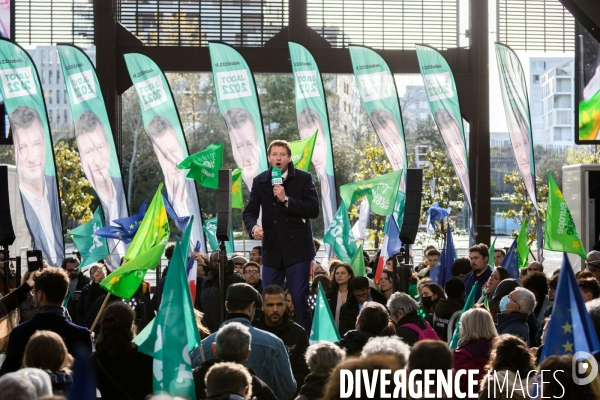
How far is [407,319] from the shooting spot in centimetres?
792

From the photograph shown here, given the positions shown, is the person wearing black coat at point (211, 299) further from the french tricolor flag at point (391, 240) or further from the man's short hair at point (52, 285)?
the french tricolor flag at point (391, 240)

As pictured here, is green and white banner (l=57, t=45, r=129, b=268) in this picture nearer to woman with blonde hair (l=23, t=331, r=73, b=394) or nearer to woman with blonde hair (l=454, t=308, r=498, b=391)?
woman with blonde hair (l=454, t=308, r=498, b=391)

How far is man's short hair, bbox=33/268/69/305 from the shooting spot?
20.4ft

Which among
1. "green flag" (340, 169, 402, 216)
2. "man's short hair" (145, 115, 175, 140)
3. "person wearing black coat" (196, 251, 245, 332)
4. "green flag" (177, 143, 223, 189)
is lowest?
"person wearing black coat" (196, 251, 245, 332)

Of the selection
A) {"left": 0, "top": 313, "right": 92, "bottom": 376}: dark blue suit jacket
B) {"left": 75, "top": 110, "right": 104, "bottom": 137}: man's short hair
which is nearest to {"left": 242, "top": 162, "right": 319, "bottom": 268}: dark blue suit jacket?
{"left": 0, "top": 313, "right": 92, "bottom": 376}: dark blue suit jacket

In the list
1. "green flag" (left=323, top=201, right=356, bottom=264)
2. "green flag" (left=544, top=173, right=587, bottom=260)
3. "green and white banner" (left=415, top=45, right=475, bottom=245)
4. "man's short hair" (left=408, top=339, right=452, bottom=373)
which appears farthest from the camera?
"green and white banner" (left=415, top=45, right=475, bottom=245)

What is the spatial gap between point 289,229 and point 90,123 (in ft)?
36.2

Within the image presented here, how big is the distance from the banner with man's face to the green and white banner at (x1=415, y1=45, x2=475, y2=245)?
Result: 303 inches

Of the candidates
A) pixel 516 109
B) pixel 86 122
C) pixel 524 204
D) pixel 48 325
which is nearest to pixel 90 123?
pixel 86 122

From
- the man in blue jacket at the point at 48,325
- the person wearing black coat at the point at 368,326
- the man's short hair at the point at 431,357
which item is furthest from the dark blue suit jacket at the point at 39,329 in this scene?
the man's short hair at the point at 431,357

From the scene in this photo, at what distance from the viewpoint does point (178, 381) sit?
570 cm

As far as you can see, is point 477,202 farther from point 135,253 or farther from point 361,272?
point 135,253

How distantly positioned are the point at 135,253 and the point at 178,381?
4.41 m

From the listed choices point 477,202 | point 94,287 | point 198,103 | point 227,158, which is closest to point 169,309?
point 94,287
